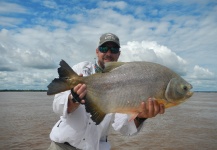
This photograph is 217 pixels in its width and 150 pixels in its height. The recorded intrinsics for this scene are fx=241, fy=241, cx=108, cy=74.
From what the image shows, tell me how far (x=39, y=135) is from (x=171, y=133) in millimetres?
8496

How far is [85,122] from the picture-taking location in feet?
17.1

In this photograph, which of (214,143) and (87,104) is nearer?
(87,104)

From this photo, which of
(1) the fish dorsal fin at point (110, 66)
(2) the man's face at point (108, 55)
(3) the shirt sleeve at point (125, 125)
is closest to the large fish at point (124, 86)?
(1) the fish dorsal fin at point (110, 66)

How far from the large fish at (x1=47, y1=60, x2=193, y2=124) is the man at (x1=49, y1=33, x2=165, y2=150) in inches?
21.8

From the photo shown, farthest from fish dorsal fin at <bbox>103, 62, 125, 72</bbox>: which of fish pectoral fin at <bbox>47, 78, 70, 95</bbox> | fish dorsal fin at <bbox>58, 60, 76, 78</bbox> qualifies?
fish pectoral fin at <bbox>47, 78, 70, 95</bbox>

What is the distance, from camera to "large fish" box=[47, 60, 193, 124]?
3.83 m

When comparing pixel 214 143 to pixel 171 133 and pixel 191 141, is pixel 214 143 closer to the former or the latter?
pixel 191 141

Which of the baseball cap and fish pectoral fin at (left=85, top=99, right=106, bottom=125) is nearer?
fish pectoral fin at (left=85, top=99, right=106, bottom=125)

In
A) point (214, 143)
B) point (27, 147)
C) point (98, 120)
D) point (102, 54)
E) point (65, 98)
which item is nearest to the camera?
point (98, 120)

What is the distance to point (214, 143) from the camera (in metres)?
13.7

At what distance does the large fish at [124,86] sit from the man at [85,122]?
555 millimetres

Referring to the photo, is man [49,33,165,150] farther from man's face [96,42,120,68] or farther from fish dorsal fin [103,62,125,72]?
fish dorsal fin [103,62,125,72]

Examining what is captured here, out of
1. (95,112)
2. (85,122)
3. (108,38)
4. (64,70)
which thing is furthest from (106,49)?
(95,112)

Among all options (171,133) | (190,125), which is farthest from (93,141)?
(190,125)
